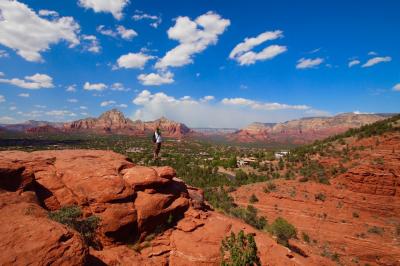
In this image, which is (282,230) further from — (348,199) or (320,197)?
(348,199)

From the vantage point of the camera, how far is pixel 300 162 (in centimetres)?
5938

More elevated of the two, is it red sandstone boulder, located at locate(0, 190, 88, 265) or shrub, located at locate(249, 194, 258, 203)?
red sandstone boulder, located at locate(0, 190, 88, 265)

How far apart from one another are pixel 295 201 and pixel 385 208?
12.2m

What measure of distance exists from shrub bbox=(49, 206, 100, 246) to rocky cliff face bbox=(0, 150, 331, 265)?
497 mm

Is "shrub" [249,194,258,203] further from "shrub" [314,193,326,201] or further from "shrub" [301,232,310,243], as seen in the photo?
"shrub" [301,232,310,243]

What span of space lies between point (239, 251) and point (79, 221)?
8424mm

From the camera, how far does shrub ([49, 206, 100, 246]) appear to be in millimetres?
12491

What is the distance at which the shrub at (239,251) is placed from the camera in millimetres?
13438

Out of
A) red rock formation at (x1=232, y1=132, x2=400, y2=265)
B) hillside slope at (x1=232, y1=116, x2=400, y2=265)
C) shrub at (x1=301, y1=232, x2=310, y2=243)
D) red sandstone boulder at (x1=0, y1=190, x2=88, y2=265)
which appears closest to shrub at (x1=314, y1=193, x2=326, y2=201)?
hillside slope at (x1=232, y1=116, x2=400, y2=265)

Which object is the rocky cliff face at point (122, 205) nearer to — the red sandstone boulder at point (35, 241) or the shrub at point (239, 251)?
the red sandstone boulder at point (35, 241)

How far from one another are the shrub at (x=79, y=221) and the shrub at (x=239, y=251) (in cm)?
685

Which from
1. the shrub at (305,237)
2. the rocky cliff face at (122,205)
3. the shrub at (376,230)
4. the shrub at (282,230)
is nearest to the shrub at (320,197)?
the shrub at (376,230)

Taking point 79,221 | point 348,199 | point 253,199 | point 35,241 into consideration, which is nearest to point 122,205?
point 79,221

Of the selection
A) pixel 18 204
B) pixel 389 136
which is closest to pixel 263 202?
pixel 389 136
